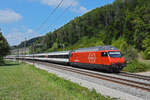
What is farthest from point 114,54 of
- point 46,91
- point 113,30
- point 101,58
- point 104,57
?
point 113,30

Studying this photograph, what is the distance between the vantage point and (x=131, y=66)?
2288 centimetres

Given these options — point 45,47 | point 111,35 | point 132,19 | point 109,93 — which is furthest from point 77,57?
point 45,47

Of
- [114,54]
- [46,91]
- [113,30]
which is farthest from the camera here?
[113,30]

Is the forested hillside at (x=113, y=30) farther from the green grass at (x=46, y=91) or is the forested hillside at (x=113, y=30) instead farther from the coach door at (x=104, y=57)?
the green grass at (x=46, y=91)

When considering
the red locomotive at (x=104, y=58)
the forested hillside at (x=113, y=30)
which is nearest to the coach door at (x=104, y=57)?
the red locomotive at (x=104, y=58)

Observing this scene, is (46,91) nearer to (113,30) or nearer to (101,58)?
(101,58)

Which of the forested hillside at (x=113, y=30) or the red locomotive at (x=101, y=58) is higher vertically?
the forested hillside at (x=113, y=30)

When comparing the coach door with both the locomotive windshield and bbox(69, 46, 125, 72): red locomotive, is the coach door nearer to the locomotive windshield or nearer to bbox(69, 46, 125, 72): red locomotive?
bbox(69, 46, 125, 72): red locomotive

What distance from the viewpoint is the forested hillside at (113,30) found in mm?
67250

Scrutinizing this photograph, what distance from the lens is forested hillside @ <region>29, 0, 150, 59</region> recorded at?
67.2 meters

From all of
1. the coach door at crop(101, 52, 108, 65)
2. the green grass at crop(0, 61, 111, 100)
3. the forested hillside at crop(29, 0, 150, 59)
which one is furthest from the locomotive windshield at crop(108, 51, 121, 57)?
the forested hillside at crop(29, 0, 150, 59)

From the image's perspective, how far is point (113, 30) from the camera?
9475cm

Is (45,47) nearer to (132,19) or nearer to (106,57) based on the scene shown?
(132,19)

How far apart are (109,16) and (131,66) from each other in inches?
4259
